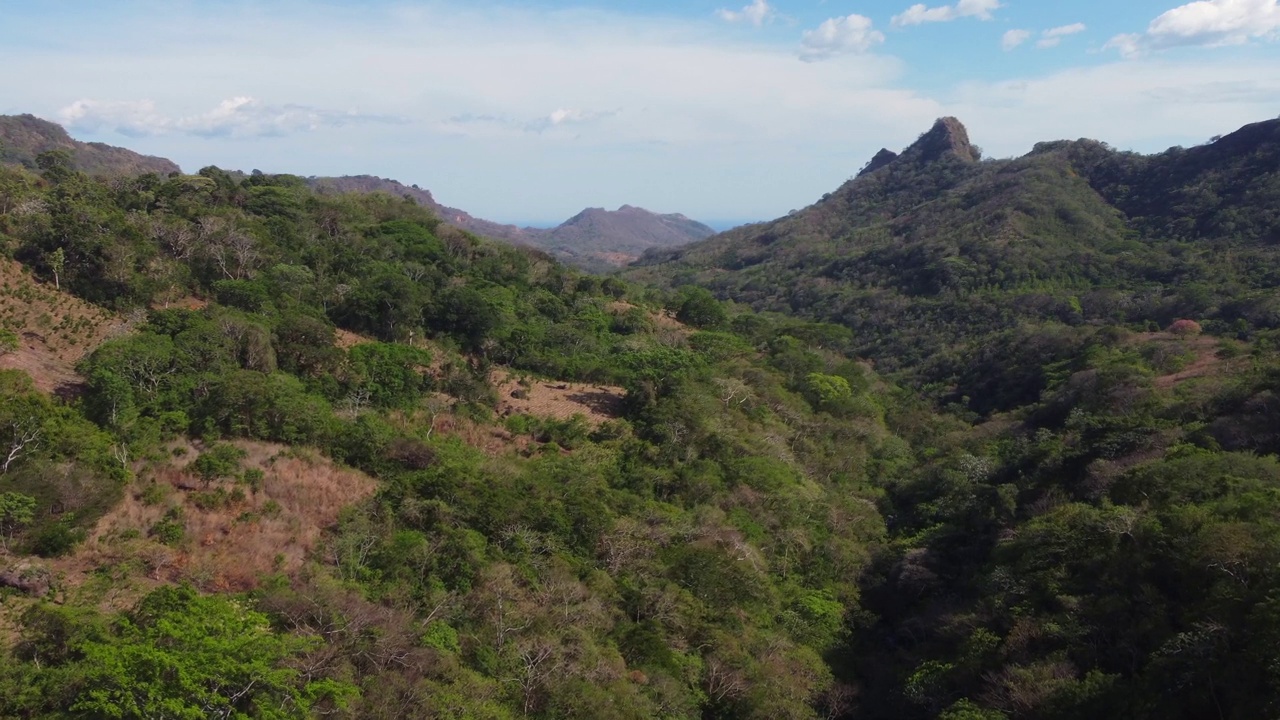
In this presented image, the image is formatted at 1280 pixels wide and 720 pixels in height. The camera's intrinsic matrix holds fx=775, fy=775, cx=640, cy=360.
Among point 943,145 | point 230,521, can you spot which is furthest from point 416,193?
point 230,521

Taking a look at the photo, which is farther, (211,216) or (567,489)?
(211,216)

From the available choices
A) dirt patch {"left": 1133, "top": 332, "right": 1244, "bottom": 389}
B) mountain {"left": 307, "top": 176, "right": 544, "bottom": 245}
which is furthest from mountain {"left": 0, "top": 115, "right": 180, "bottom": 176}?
dirt patch {"left": 1133, "top": 332, "right": 1244, "bottom": 389}

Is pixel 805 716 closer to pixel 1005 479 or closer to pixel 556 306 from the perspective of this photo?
pixel 1005 479

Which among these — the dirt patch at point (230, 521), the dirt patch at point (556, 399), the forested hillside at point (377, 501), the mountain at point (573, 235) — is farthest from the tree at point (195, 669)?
the mountain at point (573, 235)

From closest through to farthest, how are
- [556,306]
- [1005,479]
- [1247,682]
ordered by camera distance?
[1247,682]
[1005,479]
[556,306]

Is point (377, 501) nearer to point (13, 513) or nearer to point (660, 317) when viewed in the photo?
point (13, 513)

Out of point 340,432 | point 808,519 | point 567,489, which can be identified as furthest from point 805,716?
point 340,432
